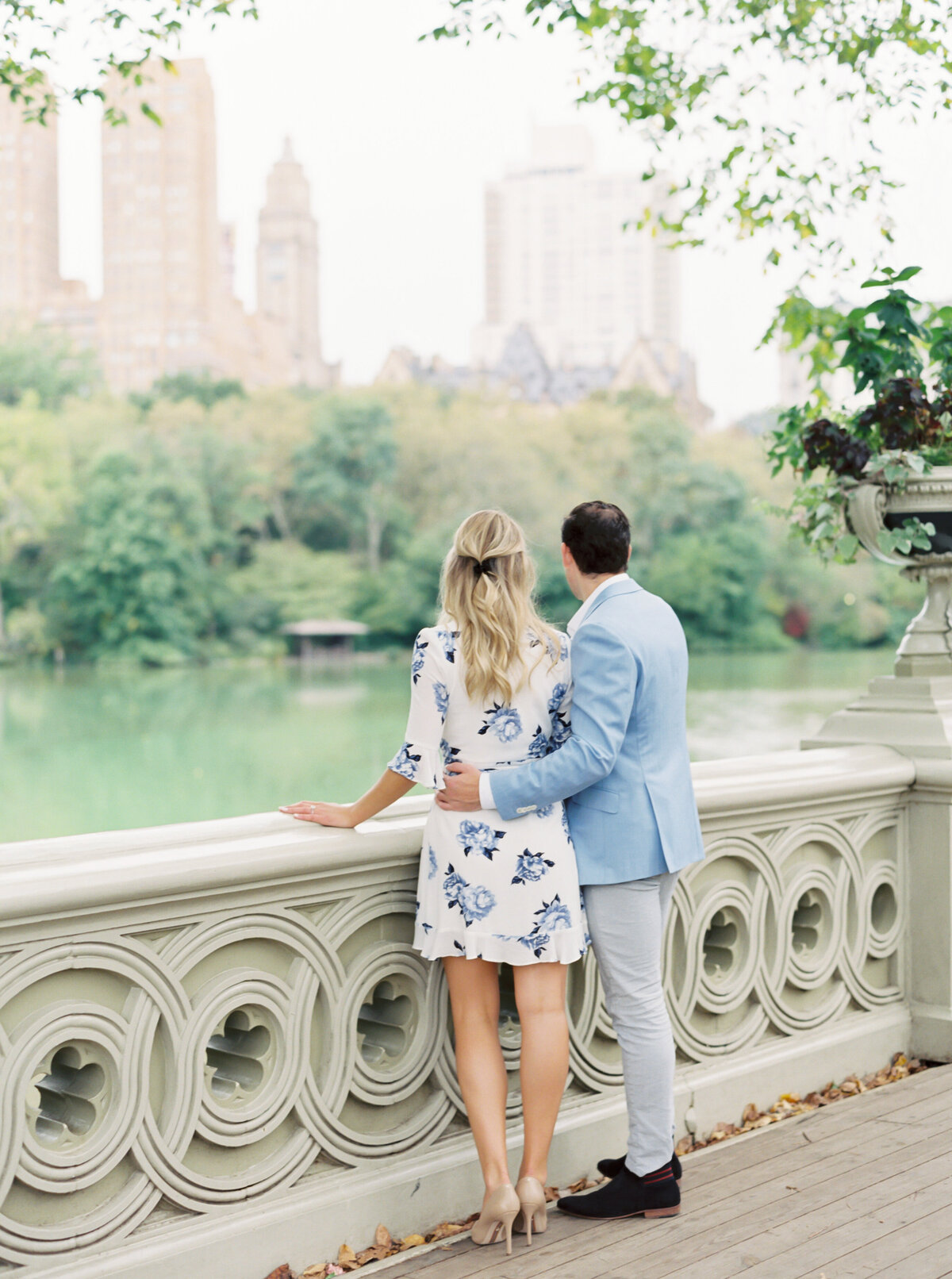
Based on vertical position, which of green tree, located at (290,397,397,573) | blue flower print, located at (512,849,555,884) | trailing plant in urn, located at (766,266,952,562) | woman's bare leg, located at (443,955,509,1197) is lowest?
woman's bare leg, located at (443,955,509,1197)

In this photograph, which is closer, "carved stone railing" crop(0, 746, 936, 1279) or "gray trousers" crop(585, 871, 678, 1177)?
"carved stone railing" crop(0, 746, 936, 1279)

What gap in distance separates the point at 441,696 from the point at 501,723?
13cm

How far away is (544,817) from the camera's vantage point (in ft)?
8.80

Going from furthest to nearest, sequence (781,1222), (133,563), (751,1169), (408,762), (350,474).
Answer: (350,474), (133,563), (751,1169), (781,1222), (408,762)

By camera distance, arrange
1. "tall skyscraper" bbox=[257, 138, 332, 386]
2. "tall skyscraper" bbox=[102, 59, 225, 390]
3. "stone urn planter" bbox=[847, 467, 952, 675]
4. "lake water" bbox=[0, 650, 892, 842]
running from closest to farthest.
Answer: "stone urn planter" bbox=[847, 467, 952, 675] < "lake water" bbox=[0, 650, 892, 842] < "tall skyscraper" bbox=[102, 59, 225, 390] < "tall skyscraper" bbox=[257, 138, 332, 386]

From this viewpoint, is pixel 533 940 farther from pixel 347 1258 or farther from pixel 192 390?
pixel 192 390

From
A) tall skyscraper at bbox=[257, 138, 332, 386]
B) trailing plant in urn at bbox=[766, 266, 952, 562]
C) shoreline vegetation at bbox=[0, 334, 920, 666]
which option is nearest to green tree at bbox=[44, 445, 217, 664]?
shoreline vegetation at bbox=[0, 334, 920, 666]

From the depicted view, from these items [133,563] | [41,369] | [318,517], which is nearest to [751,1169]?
[133,563]

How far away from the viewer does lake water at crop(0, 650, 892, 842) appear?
32094 millimetres

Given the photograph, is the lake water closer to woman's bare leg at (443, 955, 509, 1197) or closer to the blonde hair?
woman's bare leg at (443, 955, 509, 1197)

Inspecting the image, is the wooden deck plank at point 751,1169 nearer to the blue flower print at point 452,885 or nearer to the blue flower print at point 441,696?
the blue flower print at point 452,885

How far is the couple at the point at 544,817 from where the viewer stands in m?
2.64

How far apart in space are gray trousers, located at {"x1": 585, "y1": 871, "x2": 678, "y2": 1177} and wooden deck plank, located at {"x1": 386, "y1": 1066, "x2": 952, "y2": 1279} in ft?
0.63

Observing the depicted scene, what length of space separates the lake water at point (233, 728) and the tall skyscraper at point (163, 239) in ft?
111
